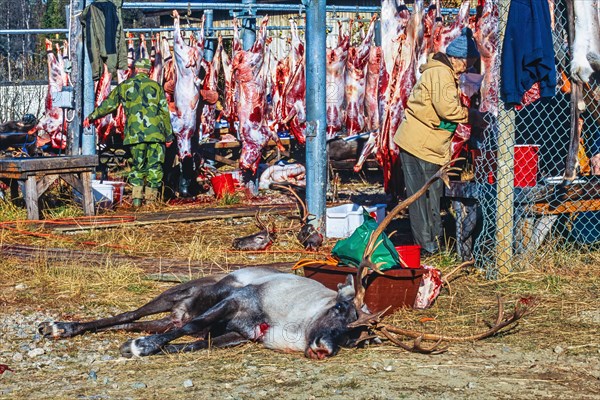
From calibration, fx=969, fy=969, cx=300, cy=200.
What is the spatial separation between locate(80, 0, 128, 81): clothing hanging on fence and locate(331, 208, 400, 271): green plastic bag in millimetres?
6879

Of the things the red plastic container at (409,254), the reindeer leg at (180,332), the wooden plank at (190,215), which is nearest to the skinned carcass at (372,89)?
the wooden plank at (190,215)

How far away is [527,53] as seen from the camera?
829cm

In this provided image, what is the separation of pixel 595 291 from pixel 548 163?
197 centimetres

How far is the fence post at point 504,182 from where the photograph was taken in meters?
8.52

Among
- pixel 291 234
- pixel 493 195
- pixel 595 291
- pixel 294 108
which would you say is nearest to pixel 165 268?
pixel 291 234

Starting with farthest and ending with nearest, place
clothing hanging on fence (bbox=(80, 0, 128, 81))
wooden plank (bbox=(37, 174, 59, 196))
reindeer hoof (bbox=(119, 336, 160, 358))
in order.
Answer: clothing hanging on fence (bbox=(80, 0, 128, 81)) < wooden plank (bbox=(37, 174, 59, 196)) < reindeer hoof (bbox=(119, 336, 160, 358))

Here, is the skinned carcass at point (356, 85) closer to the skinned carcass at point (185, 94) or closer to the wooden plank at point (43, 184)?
the skinned carcass at point (185, 94)

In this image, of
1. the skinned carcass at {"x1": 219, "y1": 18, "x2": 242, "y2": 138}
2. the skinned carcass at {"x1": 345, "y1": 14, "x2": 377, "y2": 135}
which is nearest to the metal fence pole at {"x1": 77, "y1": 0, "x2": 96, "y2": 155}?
the skinned carcass at {"x1": 219, "y1": 18, "x2": 242, "y2": 138}

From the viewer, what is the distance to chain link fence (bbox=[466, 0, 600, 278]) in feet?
28.1

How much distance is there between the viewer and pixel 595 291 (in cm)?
808

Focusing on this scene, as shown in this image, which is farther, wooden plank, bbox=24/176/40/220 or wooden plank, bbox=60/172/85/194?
wooden plank, bbox=60/172/85/194

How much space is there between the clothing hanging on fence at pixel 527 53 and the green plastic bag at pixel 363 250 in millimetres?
1918

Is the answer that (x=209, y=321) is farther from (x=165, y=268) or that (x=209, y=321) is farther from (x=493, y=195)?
(x=493, y=195)

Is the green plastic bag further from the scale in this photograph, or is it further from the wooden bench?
the scale
